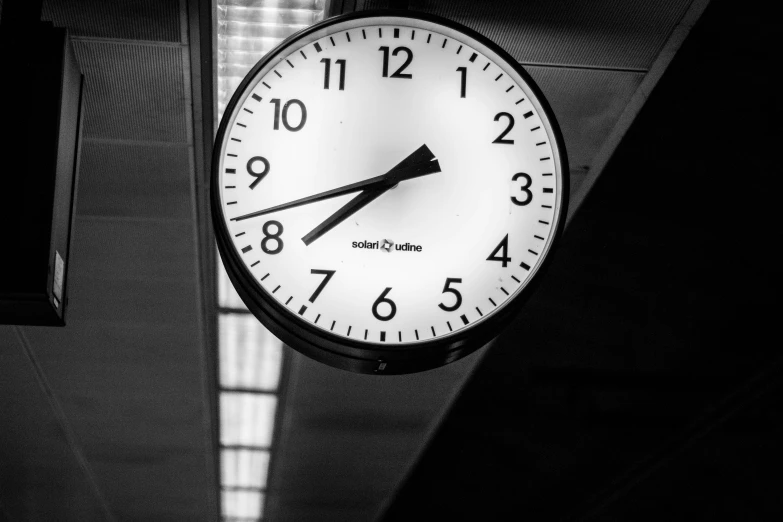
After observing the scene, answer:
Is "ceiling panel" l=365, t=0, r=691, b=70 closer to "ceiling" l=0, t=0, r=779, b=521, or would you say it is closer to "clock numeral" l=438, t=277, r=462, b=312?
"ceiling" l=0, t=0, r=779, b=521

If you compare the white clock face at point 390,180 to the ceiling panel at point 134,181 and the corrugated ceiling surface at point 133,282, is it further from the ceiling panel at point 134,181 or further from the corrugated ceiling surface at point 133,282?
the ceiling panel at point 134,181

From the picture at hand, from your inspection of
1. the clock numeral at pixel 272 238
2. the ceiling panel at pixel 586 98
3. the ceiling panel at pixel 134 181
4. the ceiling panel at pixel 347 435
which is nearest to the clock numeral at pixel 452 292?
the clock numeral at pixel 272 238

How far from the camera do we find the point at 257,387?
5.24 metres

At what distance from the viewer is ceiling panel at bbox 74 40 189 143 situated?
311 cm

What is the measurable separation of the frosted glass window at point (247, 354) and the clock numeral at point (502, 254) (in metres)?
2.36

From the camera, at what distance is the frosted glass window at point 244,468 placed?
20.0ft

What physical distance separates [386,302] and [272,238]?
0.31m

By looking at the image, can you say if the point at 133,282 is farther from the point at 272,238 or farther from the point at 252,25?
the point at 272,238

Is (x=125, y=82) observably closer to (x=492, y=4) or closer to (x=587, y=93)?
(x=492, y=4)

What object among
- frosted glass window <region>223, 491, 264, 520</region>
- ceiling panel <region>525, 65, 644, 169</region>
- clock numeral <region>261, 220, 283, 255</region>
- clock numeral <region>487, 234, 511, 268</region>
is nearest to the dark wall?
ceiling panel <region>525, 65, 644, 169</region>

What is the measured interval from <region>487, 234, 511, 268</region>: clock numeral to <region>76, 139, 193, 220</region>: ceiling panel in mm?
1610

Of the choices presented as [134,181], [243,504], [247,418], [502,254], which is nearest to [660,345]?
[247,418]

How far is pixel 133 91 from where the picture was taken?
328cm

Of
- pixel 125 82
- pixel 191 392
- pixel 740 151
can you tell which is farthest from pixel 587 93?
pixel 191 392
